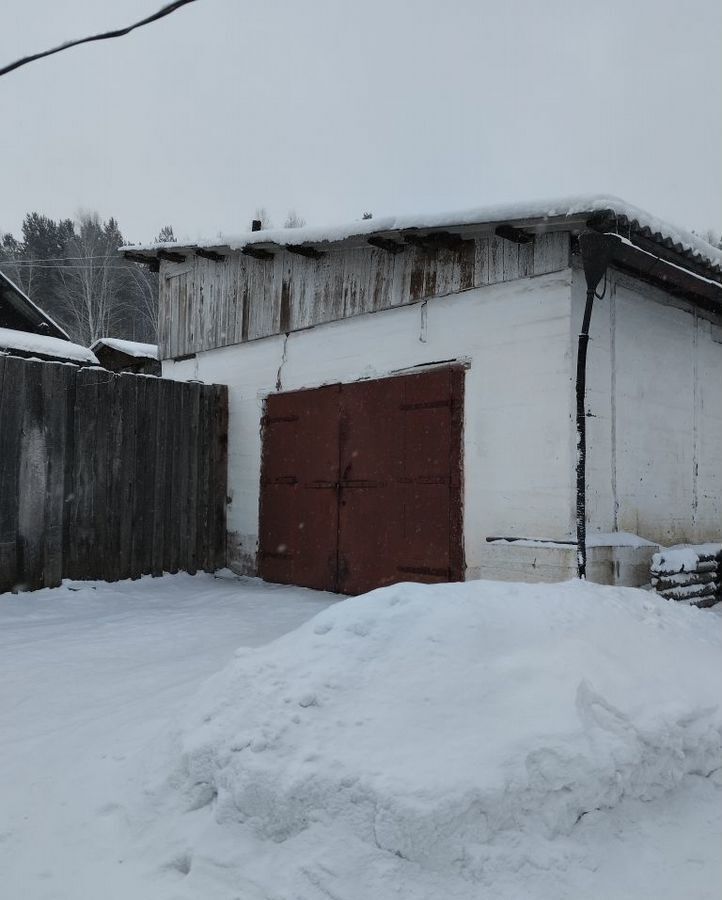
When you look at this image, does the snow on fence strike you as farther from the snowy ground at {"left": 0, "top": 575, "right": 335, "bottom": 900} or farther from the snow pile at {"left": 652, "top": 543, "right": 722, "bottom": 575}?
the snowy ground at {"left": 0, "top": 575, "right": 335, "bottom": 900}

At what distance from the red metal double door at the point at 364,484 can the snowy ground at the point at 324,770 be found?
8.66 feet

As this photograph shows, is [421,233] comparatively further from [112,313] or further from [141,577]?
[112,313]

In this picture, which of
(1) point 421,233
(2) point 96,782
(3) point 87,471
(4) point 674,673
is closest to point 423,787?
(2) point 96,782

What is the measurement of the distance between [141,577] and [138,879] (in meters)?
5.67

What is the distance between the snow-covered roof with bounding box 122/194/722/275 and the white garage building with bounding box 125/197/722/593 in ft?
0.07

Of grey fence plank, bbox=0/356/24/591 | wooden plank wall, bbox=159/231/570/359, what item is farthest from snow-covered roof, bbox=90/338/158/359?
grey fence plank, bbox=0/356/24/591

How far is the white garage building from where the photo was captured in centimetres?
566

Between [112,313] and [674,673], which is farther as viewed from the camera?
[112,313]

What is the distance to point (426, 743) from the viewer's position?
7.96 ft

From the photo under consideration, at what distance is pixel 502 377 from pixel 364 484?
Result: 1.93 metres

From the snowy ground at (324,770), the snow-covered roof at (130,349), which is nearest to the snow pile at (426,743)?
the snowy ground at (324,770)

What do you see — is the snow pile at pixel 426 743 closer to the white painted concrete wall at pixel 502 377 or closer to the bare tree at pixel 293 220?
the white painted concrete wall at pixel 502 377

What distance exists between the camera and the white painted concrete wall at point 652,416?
5862 millimetres

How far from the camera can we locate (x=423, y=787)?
220 cm
